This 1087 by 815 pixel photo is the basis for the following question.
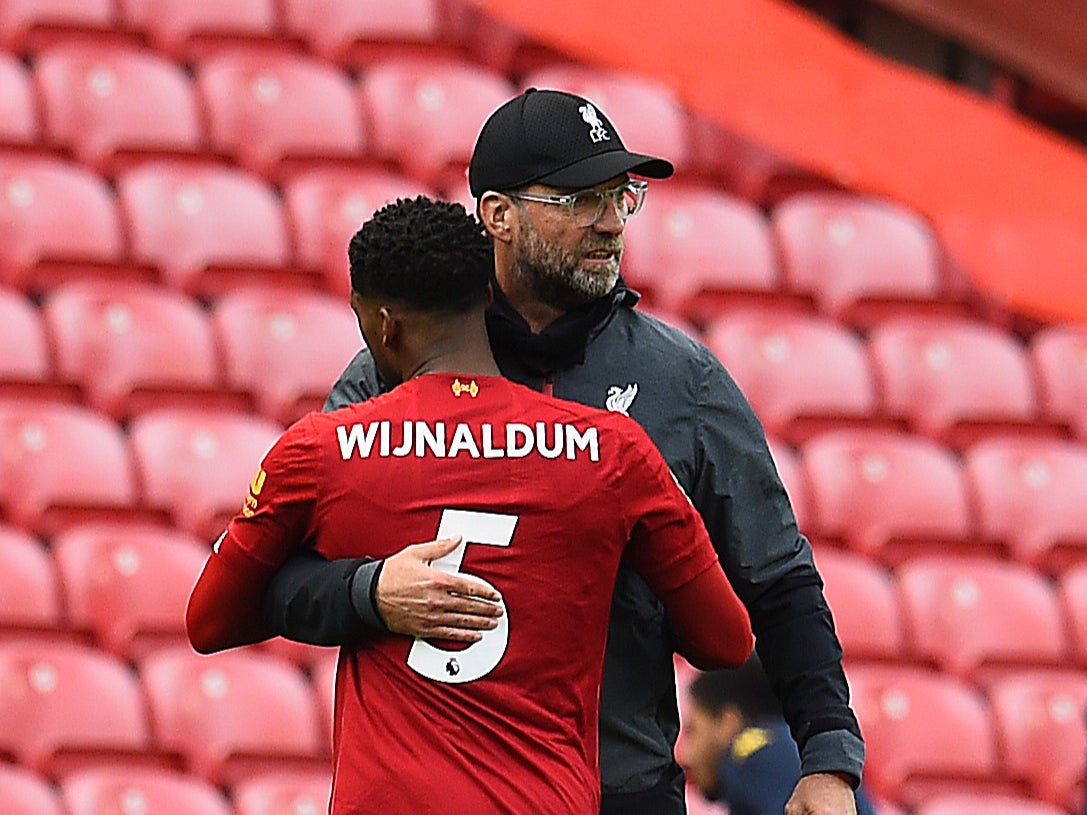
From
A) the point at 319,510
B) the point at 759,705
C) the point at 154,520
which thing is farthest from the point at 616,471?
the point at 154,520

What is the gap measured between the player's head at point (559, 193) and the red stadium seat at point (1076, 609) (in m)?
3.70

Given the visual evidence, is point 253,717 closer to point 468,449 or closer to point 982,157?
point 468,449

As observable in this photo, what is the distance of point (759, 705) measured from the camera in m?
3.73

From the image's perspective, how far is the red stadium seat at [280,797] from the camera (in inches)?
183

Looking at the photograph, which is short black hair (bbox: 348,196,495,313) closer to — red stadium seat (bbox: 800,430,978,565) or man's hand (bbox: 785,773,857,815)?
man's hand (bbox: 785,773,857,815)

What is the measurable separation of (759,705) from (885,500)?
7.76ft

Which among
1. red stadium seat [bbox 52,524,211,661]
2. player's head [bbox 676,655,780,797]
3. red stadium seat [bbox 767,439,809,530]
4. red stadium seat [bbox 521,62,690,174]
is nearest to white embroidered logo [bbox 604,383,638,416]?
player's head [bbox 676,655,780,797]

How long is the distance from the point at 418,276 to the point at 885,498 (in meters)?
3.86

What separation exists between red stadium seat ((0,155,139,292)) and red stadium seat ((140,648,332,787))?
1.38 meters

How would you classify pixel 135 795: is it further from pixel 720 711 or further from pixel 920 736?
pixel 920 736

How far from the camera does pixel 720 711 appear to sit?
147 inches

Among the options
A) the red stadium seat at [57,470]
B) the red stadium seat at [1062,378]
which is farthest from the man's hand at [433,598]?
the red stadium seat at [1062,378]

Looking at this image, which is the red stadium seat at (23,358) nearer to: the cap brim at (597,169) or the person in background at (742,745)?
the person in background at (742,745)

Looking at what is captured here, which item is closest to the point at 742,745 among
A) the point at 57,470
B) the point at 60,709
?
the point at 60,709
